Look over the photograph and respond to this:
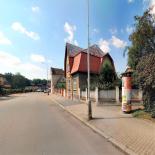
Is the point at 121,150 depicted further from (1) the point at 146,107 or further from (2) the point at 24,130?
(1) the point at 146,107

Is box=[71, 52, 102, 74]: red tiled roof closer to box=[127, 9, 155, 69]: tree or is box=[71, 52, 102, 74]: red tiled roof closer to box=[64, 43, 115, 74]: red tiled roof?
box=[64, 43, 115, 74]: red tiled roof

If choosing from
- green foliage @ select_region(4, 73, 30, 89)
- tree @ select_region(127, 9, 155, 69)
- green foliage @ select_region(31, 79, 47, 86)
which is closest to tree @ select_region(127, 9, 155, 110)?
tree @ select_region(127, 9, 155, 69)

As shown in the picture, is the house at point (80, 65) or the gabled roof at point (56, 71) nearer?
the house at point (80, 65)

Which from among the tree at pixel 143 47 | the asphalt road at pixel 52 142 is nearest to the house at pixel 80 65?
the tree at pixel 143 47

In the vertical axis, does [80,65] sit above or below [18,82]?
below

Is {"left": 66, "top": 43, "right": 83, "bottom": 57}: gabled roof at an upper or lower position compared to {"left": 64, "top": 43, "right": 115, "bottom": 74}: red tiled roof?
upper

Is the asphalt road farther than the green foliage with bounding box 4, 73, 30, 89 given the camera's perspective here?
No

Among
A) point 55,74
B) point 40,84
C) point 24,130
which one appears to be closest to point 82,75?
point 24,130

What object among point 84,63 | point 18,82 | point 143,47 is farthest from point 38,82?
point 143,47

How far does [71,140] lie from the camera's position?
9102mm

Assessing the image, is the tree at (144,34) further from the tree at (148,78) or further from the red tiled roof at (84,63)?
the red tiled roof at (84,63)

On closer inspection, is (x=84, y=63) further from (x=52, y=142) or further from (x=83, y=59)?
(x=52, y=142)

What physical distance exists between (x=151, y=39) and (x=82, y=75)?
587 inches

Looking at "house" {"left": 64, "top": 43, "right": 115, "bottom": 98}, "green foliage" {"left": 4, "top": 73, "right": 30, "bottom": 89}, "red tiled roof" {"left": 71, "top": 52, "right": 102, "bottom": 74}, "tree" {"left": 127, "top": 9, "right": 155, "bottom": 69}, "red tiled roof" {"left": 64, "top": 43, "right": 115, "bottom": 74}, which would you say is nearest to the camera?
"tree" {"left": 127, "top": 9, "right": 155, "bottom": 69}
